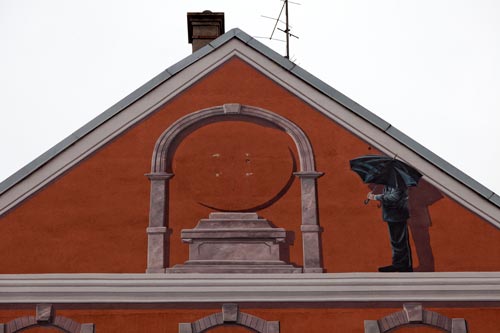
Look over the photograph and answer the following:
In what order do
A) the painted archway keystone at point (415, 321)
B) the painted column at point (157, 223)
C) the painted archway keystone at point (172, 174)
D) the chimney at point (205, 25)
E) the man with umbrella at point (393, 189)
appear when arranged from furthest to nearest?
the chimney at point (205, 25) → the man with umbrella at point (393, 189) → the painted archway keystone at point (172, 174) → the painted column at point (157, 223) → the painted archway keystone at point (415, 321)

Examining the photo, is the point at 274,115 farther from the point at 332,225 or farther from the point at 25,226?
the point at 25,226

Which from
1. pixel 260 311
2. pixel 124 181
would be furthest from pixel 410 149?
pixel 124 181

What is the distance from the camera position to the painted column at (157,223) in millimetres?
13273

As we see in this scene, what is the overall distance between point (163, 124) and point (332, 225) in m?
3.66

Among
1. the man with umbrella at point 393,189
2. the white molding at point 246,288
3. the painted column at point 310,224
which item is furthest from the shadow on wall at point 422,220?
the painted column at point 310,224

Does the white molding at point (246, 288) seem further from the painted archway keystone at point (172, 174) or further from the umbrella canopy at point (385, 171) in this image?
the umbrella canopy at point (385, 171)

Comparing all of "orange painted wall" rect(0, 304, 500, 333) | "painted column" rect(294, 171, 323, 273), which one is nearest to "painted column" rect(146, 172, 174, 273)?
"orange painted wall" rect(0, 304, 500, 333)

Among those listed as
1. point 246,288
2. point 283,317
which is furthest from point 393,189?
point 246,288

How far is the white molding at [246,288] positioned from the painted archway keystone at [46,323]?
0.75ft

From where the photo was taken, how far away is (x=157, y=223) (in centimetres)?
1353

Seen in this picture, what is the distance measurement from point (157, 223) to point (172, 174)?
0.98m

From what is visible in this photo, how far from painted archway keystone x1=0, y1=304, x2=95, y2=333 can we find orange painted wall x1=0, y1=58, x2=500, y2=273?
2.55 feet

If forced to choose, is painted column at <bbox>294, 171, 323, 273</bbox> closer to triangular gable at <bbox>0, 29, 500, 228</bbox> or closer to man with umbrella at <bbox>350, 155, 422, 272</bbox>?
man with umbrella at <bbox>350, 155, 422, 272</bbox>

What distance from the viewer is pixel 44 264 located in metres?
13.2
